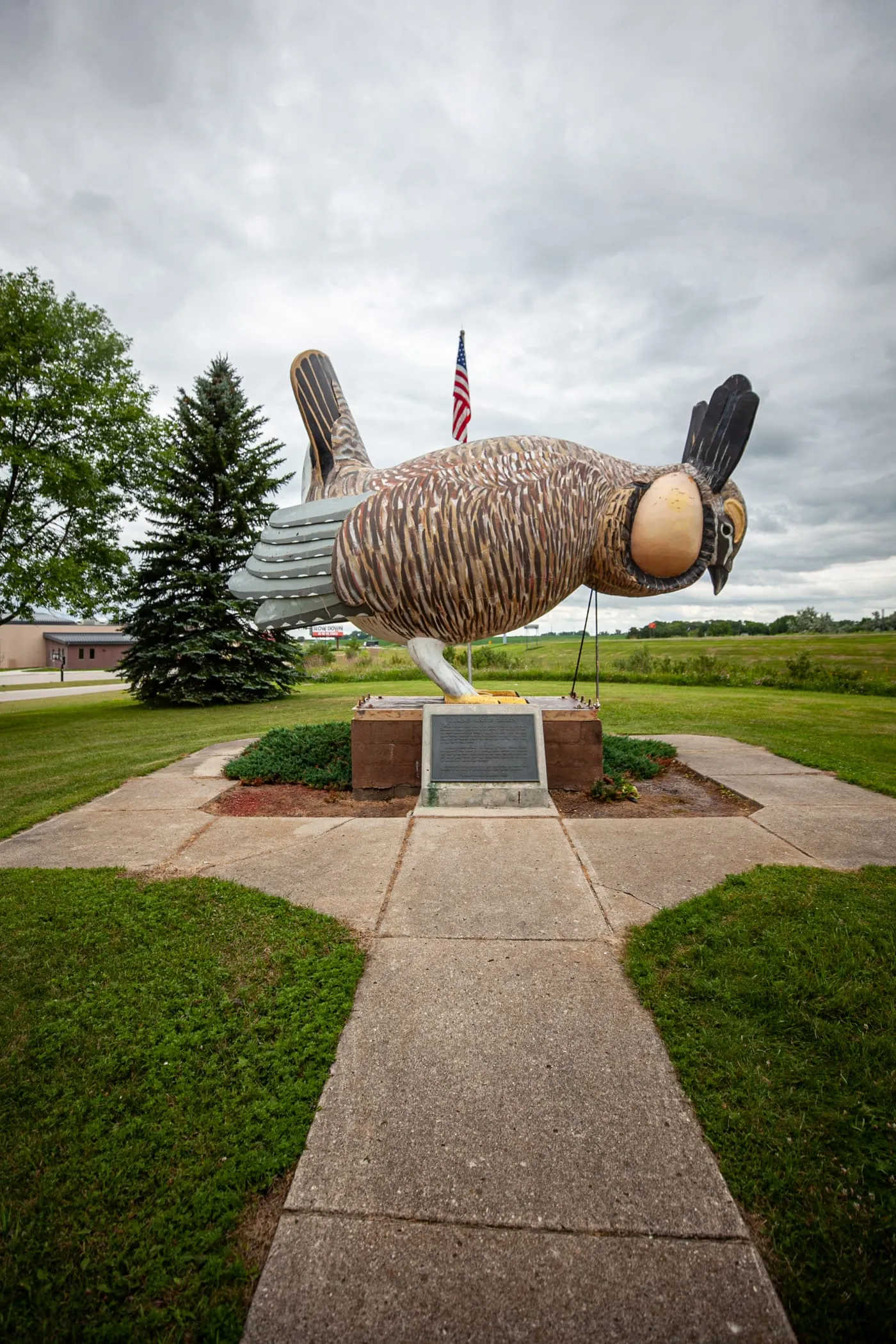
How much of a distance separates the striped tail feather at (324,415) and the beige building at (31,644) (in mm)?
45133

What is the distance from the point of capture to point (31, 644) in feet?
160

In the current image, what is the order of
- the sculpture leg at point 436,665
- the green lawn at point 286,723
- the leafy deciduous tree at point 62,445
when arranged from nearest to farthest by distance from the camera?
the sculpture leg at point 436,665, the green lawn at point 286,723, the leafy deciduous tree at point 62,445

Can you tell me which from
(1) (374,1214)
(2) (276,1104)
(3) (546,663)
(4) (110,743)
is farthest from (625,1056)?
(3) (546,663)

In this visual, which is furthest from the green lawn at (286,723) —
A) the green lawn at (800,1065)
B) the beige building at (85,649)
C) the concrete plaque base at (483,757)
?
the beige building at (85,649)

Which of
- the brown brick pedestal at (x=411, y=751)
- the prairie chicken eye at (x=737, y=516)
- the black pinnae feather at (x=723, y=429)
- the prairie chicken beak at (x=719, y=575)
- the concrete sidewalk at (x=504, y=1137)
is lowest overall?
the concrete sidewalk at (x=504, y=1137)

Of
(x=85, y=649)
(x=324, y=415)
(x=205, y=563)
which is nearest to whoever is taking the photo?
(x=324, y=415)

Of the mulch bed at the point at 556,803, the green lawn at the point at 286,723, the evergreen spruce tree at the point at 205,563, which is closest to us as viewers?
the mulch bed at the point at 556,803

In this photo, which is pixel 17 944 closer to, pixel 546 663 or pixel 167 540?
pixel 167 540

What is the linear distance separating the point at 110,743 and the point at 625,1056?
9.41m

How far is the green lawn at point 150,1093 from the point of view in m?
1.31

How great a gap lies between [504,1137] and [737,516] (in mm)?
5286

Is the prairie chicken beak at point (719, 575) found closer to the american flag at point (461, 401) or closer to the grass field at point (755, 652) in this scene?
the american flag at point (461, 401)

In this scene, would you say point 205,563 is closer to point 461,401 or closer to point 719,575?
point 461,401

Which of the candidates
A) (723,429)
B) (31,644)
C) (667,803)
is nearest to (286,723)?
(667,803)
